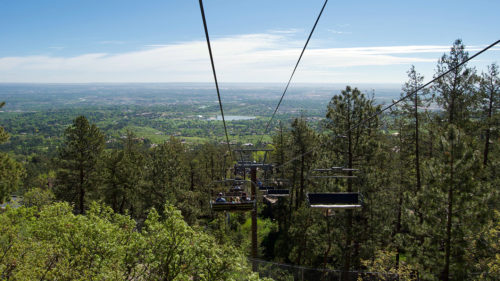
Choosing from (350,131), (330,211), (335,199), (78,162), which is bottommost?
(330,211)

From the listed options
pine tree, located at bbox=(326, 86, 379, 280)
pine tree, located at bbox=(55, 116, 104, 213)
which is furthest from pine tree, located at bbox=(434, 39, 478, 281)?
pine tree, located at bbox=(55, 116, 104, 213)

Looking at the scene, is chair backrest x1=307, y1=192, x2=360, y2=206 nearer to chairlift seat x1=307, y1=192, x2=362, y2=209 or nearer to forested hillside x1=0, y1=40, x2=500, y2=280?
chairlift seat x1=307, y1=192, x2=362, y2=209

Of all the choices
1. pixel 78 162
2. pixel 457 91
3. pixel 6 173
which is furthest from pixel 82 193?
pixel 457 91

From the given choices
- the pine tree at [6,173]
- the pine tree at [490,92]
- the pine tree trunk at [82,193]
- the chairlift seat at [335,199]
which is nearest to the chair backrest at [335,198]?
the chairlift seat at [335,199]

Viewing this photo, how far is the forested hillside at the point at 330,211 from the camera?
10656 millimetres

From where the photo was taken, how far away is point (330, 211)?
790 inches

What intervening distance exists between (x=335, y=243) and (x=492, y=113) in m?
12.6

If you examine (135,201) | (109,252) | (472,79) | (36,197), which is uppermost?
(472,79)

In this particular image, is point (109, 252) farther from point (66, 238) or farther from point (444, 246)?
point (444, 246)

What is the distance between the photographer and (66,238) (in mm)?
11000

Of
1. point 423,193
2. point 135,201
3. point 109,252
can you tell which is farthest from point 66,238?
point 135,201

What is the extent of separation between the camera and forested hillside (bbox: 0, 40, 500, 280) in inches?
420

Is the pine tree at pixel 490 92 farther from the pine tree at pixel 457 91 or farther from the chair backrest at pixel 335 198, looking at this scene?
the chair backrest at pixel 335 198

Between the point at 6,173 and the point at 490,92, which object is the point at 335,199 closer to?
the point at 490,92
